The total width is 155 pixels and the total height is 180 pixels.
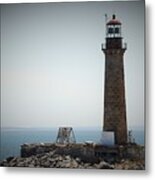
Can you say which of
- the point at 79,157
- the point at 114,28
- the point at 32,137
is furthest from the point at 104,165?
the point at 114,28

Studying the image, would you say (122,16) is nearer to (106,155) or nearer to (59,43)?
(59,43)

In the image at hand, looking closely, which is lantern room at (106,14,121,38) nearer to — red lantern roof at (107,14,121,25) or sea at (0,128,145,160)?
red lantern roof at (107,14,121,25)

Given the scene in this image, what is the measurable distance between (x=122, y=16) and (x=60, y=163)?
2.04ft

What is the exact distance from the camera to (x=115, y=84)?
1885 mm

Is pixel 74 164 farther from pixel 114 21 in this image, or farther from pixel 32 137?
pixel 114 21

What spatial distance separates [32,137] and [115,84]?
0.39 metres

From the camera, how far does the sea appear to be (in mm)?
1870

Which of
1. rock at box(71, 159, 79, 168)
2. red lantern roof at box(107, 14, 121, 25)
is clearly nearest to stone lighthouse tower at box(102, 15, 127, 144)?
red lantern roof at box(107, 14, 121, 25)

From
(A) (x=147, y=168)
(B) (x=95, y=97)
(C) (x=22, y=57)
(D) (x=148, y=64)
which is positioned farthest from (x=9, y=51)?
(A) (x=147, y=168)

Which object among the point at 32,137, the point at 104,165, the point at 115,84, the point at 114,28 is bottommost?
the point at 104,165

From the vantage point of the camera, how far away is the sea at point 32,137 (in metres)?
1.87

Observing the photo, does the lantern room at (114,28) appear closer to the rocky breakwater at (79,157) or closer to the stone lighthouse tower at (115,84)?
the stone lighthouse tower at (115,84)

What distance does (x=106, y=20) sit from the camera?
6.21ft

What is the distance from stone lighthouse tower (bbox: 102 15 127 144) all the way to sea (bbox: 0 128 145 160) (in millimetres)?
55
